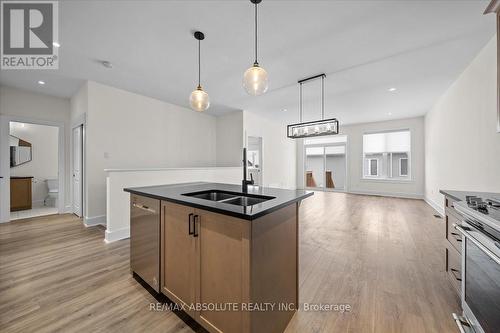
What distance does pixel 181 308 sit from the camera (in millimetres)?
1478

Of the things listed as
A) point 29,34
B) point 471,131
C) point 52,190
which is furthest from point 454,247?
point 52,190

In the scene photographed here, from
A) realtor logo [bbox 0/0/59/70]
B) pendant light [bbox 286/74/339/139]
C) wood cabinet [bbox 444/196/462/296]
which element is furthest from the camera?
pendant light [bbox 286/74/339/139]

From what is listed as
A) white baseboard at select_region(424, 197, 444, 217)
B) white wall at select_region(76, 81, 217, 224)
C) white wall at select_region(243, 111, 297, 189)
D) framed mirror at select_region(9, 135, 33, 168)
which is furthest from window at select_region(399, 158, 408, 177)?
framed mirror at select_region(9, 135, 33, 168)

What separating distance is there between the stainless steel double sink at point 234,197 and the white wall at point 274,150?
390cm

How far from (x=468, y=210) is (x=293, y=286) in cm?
131

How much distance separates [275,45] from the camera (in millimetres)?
2506

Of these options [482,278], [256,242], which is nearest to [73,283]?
[256,242]

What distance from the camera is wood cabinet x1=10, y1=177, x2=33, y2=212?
4578 mm

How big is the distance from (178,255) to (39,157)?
667 centimetres

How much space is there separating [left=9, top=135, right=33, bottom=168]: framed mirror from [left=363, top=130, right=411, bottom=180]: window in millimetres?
10542

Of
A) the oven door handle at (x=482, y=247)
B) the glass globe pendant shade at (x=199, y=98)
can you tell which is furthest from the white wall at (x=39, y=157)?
the oven door handle at (x=482, y=247)

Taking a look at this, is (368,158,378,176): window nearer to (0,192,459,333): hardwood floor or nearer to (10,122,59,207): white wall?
(0,192,459,333): hardwood floor

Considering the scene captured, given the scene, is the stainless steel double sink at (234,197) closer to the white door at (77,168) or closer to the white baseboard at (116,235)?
the white baseboard at (116,235)

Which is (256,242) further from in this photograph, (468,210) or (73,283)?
(73,283)
